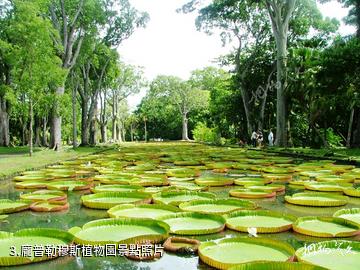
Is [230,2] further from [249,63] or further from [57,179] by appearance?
[57,179]

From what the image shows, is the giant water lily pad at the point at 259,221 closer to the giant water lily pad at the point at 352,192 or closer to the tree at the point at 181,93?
the giant water lily pad at the point at 352,192

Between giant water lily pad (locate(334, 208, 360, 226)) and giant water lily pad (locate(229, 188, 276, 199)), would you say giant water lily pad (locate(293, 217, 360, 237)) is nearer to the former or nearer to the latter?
giant water lily pad (locate(334, 208, 360, 226))

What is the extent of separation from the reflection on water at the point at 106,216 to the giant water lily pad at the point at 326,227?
0.07m

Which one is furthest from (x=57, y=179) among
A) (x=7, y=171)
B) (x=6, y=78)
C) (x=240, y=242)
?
(x=6, y=78)

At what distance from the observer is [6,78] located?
25875mm

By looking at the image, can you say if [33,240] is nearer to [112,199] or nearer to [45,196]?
[112,199]

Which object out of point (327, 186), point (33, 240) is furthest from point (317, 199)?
point (33, 240)

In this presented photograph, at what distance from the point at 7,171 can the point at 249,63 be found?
23740 millimetres

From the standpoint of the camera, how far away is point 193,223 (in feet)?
15.7

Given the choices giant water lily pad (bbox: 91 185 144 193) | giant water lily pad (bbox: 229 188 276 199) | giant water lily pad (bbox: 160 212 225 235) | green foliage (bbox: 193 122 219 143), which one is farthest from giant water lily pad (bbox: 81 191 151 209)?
green foliage (bbox: 193 122 219 143)

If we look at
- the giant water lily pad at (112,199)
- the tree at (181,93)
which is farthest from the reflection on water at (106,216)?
the tree at (181,93)

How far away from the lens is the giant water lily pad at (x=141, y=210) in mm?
5230

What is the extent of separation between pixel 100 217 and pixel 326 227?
9.92 feet

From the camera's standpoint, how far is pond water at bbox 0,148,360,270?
11.6ft
